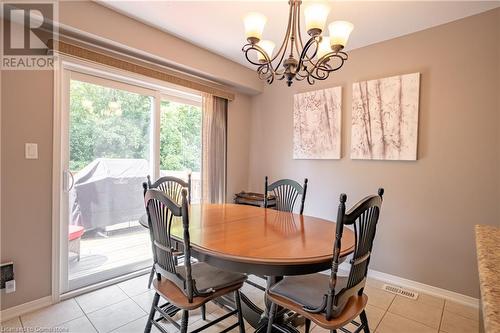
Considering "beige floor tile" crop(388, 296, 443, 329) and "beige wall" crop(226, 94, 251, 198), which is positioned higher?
"beige wall" crop(226, 94, 251, 198)

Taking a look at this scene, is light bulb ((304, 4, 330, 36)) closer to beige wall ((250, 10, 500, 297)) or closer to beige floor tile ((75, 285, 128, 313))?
beige wall ((250, 10, 500, 297))

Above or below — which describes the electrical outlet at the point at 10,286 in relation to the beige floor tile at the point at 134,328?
above

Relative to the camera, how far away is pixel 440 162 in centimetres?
242

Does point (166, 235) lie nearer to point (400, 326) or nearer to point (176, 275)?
point (176, 275)

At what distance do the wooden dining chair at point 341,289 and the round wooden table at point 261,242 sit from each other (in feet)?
0.30

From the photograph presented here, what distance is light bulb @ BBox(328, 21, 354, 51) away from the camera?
62.9 inches

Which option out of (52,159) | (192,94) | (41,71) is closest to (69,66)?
(41,71)

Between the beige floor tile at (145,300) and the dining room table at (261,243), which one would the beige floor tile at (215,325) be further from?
the beige floor tile at (145,300)

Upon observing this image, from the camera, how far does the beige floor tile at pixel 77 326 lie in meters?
1.86

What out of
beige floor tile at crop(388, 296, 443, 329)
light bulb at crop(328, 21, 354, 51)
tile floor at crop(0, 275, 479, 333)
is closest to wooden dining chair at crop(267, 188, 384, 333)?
tile floor at crop(0, 275, 479, 333)

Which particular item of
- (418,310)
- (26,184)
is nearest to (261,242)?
(418,310)

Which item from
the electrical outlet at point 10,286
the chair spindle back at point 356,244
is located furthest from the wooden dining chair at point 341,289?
the electrical outlet at point 10,286

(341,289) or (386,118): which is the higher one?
(386,118)

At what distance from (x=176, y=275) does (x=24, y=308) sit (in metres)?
1.54
